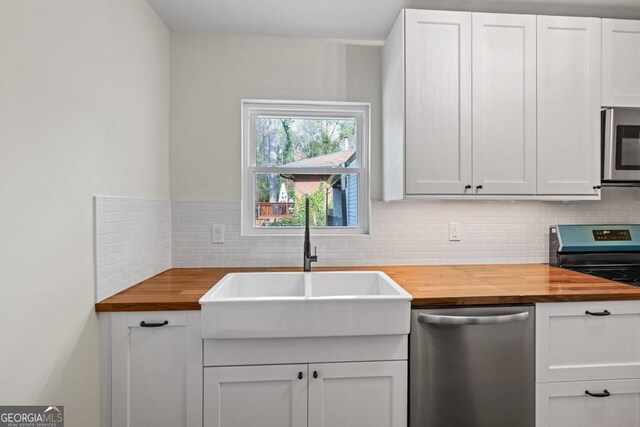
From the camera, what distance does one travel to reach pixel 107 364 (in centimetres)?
145

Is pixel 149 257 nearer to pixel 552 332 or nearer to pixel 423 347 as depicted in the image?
pixel 423 347

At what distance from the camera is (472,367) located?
153 cm

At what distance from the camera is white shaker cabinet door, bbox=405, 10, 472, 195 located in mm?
1898

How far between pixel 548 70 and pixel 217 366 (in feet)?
7.12

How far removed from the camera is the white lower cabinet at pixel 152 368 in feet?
4.77

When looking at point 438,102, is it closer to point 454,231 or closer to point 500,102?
point 500,102

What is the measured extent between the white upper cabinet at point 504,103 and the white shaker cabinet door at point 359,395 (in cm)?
106

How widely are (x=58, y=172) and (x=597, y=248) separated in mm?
2718

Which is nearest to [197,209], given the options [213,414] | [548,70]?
[213,414]

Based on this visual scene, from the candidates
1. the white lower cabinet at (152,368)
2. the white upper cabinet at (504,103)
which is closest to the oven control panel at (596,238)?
the white upper cabinet at (504,103)

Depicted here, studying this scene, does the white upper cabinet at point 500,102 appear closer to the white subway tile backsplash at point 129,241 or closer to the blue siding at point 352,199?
the blue siding at point 352,199

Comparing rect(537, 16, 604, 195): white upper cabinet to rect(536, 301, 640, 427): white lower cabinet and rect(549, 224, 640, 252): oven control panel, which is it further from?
rect(536, 301, 640, 427): white lower cabinet

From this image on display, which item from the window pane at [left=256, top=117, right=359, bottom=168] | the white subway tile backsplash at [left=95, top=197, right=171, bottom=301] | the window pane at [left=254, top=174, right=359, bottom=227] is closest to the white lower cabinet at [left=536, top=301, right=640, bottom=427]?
the window pane at [left=254, top=174, right=359, bottom=227]

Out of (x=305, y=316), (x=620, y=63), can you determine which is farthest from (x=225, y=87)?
(x=620, y=63)
